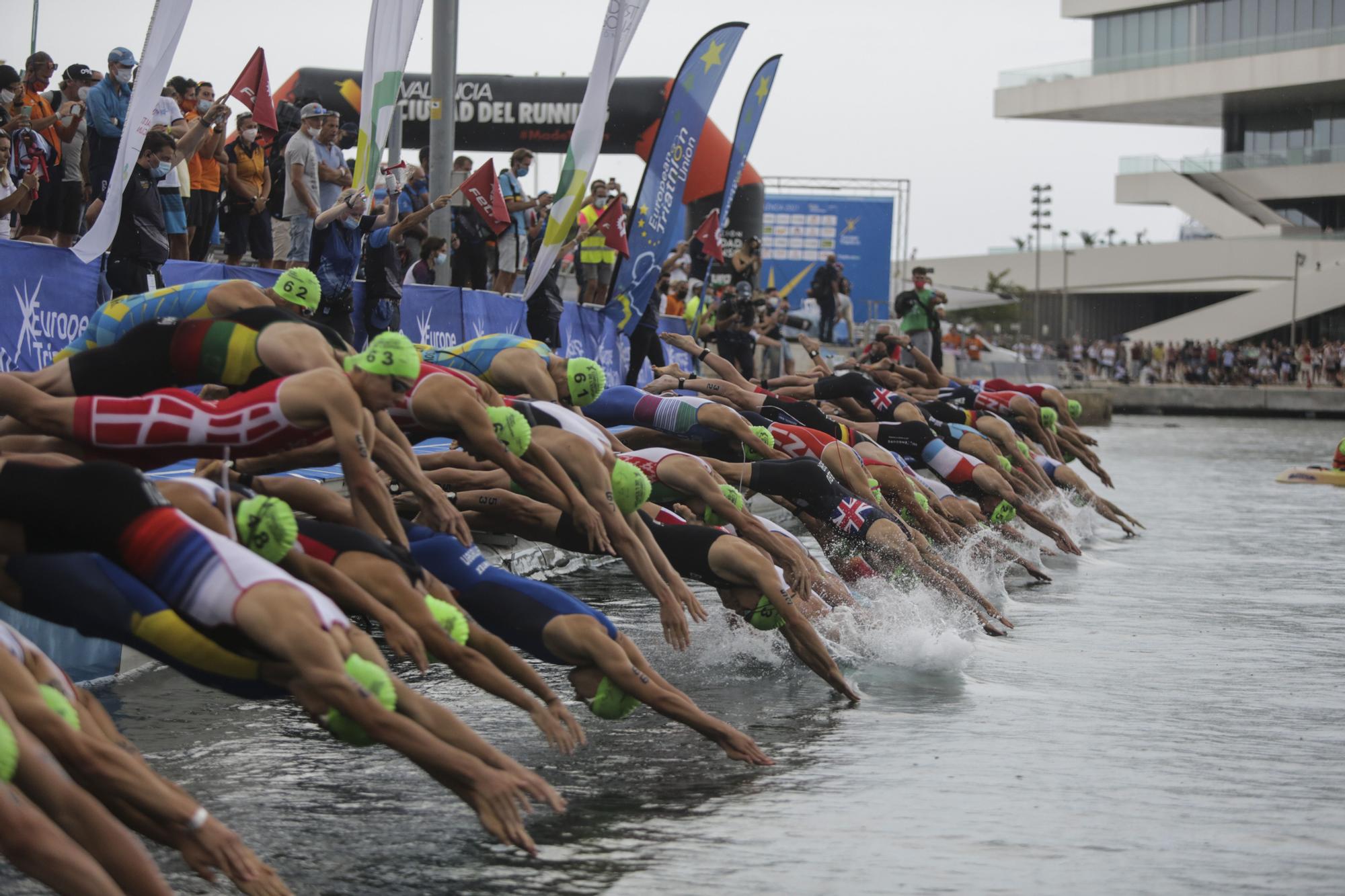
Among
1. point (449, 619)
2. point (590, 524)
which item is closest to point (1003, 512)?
point (590, 524)

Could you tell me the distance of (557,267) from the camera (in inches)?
639

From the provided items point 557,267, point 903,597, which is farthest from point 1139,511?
point 903,597

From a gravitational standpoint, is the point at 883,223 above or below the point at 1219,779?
above

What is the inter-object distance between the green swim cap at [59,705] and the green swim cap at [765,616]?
14.4 feet

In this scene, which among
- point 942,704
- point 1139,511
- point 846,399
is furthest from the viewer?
point 1139,511

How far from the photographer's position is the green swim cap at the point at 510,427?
735cm

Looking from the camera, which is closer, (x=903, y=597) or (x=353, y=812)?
(x=353, y=812)

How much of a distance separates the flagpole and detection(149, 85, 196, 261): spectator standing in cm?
298

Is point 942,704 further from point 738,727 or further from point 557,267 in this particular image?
point 557,267

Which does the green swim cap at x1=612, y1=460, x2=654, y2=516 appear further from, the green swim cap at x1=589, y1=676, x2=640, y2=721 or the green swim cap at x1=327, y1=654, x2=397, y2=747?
the green swim cap at x1=327, y1=654, x2=397, y2=747

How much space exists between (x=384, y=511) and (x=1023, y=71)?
236ft

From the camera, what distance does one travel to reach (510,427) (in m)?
7.34

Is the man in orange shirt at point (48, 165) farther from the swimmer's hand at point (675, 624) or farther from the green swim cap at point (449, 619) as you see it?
the green swim cap at point (449, 619)

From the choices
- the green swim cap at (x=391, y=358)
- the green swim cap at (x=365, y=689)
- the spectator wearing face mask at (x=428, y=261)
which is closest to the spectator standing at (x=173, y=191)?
the spectator wearing face mask at (x=428, y=261)
